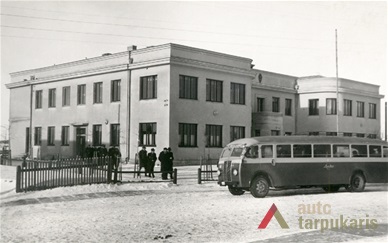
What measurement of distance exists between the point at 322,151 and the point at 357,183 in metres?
2.07

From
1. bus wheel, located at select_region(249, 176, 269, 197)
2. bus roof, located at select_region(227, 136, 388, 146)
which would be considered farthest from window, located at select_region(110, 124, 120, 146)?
bus wheel, located at select_region(249, 176, 269, 197)

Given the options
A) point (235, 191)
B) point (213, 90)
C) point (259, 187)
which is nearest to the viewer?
point (259, 187)

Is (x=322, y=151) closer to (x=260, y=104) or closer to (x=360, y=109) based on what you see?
(x=260, y=104)

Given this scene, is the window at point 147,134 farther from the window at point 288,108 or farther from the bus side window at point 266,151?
the window at point 288,108

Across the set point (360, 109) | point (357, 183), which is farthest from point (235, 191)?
point (360, 109)

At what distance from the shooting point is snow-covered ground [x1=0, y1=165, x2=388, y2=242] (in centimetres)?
978

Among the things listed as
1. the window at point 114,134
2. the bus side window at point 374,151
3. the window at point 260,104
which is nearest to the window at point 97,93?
the window at point 114,134

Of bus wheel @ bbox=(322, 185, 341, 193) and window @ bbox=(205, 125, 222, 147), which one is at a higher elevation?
window @ bbox=(205, 125, 222, 147)

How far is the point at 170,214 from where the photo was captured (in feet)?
40.6

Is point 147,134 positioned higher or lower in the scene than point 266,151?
higher

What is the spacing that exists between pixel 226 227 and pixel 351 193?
27.7 ft

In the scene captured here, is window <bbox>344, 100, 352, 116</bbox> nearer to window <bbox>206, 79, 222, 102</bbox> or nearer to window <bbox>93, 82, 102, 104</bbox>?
window <bbox>206, 79, 222, 102</bbox>

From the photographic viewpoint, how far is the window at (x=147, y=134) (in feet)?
104

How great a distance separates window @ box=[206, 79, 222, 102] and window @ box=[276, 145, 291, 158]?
16489 mm
